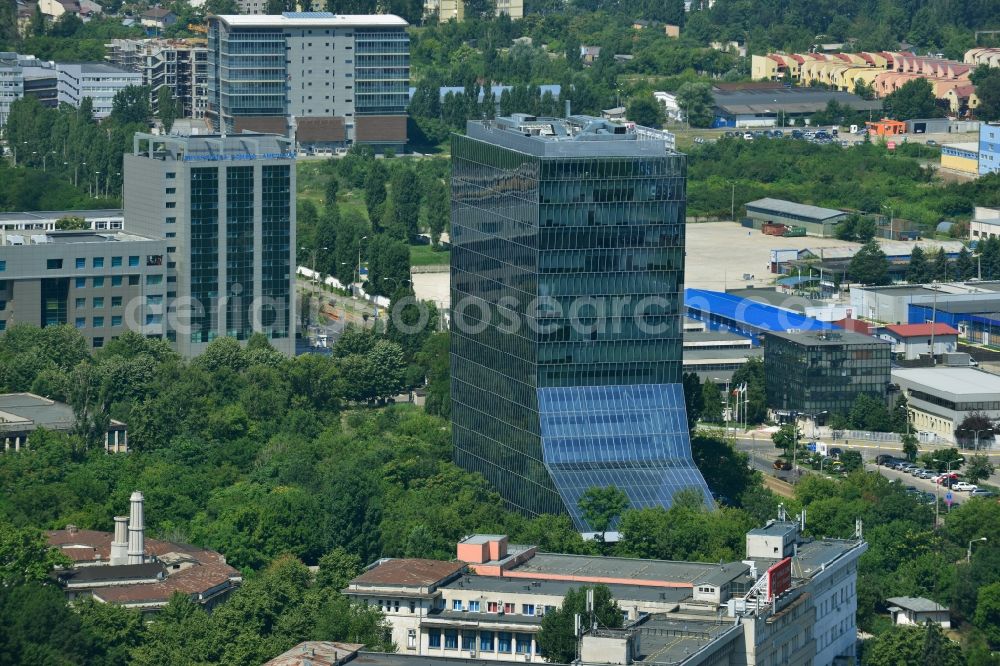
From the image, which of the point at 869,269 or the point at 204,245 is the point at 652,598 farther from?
the point at 869,269

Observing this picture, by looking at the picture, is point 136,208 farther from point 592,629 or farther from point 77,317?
point 592,629

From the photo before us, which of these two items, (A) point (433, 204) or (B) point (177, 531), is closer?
(B) point (177, 531)

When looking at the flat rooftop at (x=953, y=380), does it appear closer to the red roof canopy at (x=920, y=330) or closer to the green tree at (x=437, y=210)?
the red roof canopy at (x=920, y=330)

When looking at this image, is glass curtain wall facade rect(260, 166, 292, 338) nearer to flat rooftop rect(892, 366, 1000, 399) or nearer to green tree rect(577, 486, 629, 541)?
flat rooftop rect(892, 366, 1000, 399)

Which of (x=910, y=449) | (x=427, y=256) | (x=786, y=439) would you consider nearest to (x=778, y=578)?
(x=910, y=449)

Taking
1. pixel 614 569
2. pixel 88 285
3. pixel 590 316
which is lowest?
pixel 614 569

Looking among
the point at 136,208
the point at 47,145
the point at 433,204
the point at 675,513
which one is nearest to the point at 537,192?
the point at 675,513
